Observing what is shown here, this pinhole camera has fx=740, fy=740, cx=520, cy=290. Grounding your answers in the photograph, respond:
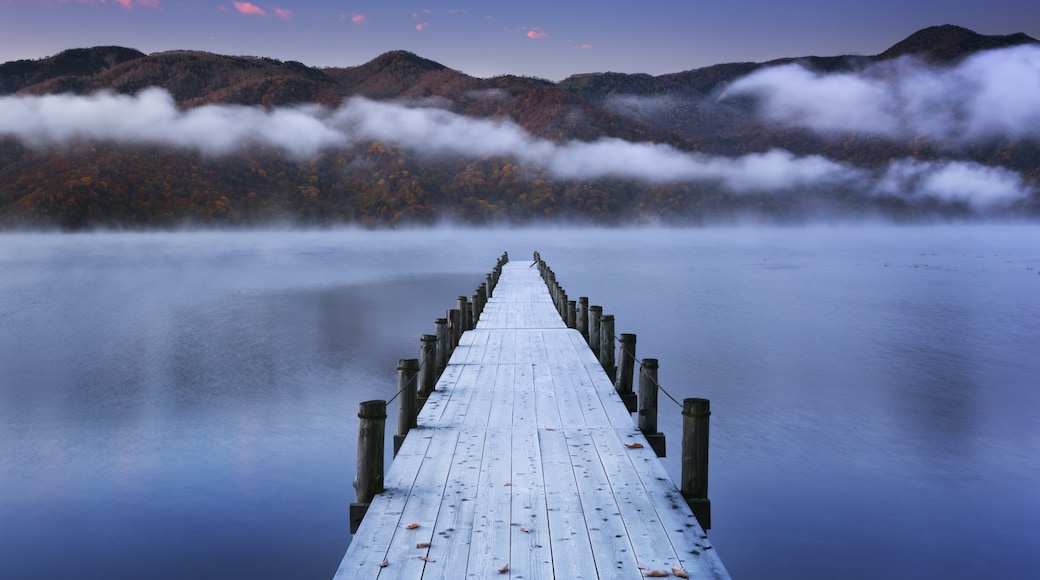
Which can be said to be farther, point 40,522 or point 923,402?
point 923,402

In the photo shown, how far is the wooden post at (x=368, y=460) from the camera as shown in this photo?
6.86 meters

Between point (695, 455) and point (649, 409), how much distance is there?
2236 millimetres

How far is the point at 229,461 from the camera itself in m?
14.3

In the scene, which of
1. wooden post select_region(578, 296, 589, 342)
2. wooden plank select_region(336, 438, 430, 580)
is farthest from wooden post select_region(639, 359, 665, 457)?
wooden post select_region(578, 296, 589, 342)

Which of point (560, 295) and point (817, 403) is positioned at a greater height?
point (560, 295)

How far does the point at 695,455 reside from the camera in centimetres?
705

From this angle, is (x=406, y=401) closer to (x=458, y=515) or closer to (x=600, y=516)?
(x=458, y=515)

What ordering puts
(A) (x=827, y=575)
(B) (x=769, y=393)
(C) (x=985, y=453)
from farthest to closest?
(B) (x=769, y=393) < (C) (x=985, y=453) < (A) (x=827, y=575)

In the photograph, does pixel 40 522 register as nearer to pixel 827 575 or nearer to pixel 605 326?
pixel 605 326

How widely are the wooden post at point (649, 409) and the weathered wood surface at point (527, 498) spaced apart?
293 mm

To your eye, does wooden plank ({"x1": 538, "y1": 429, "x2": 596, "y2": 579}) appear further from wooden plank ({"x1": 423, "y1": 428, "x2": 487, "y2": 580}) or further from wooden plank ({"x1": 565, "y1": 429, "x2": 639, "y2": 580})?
wooden plank ({"x1": 423, "y1": 428, "x2": 487, "y2": 580})

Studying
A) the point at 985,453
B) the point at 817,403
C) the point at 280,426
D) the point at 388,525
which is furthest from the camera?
the point at 817,403

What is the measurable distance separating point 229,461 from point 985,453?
14.9 metres

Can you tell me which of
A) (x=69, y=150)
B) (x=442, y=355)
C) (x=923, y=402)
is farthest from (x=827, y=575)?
(x=69, y=150)
